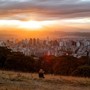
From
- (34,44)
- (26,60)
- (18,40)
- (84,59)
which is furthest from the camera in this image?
(18,40)

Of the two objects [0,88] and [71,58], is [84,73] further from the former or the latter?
[0,88]

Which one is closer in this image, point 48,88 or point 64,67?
point 48,88

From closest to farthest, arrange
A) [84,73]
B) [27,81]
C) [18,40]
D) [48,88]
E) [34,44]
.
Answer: [48,88] → [27,81] → [84,73] → [34,44] → [18,40]

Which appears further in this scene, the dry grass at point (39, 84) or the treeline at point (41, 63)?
the treeline at point (41, 63)

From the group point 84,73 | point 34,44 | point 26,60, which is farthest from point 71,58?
point 34,44

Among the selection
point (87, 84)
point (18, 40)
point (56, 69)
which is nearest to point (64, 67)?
point (56, 69)

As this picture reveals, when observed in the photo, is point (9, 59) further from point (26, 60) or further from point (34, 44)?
point (34, 44)

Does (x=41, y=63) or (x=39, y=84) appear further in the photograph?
(x=41, y=63)

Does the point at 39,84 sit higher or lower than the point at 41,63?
lower

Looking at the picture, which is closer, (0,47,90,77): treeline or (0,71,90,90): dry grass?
(0,71,90,90): dry grass
